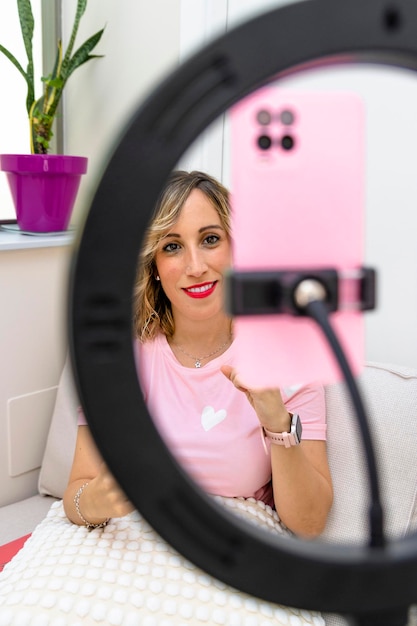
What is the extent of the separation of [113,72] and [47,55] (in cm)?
29

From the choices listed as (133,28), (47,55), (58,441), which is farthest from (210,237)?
(47,55)

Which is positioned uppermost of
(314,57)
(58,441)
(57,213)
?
(57,213)

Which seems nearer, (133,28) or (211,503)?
(211,503)

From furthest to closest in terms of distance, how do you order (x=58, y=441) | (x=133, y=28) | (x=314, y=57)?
(x=133, y=28) < (x=58, y=441) < (x=314, y=57)

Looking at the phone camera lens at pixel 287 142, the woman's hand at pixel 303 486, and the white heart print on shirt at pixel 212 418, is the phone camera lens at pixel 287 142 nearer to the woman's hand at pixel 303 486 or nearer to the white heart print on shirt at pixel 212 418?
the woman's hand at pixel 303 486

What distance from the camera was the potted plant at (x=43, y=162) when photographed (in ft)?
6.24

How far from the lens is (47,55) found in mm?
2197

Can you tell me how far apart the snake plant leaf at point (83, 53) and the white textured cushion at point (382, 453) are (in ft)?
3.88

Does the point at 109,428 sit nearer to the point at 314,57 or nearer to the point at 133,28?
the point at 314,57

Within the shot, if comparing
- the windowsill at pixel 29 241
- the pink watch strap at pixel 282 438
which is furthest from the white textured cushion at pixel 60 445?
the pink watch strap at pixel 282 438

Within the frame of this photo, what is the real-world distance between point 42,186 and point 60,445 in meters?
0.68

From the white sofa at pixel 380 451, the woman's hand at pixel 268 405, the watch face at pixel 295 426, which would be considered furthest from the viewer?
the white sofa at pixel 380 451

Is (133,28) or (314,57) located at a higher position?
(133,28)

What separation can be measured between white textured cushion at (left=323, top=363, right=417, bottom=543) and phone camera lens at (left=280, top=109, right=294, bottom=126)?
3.03 ft
